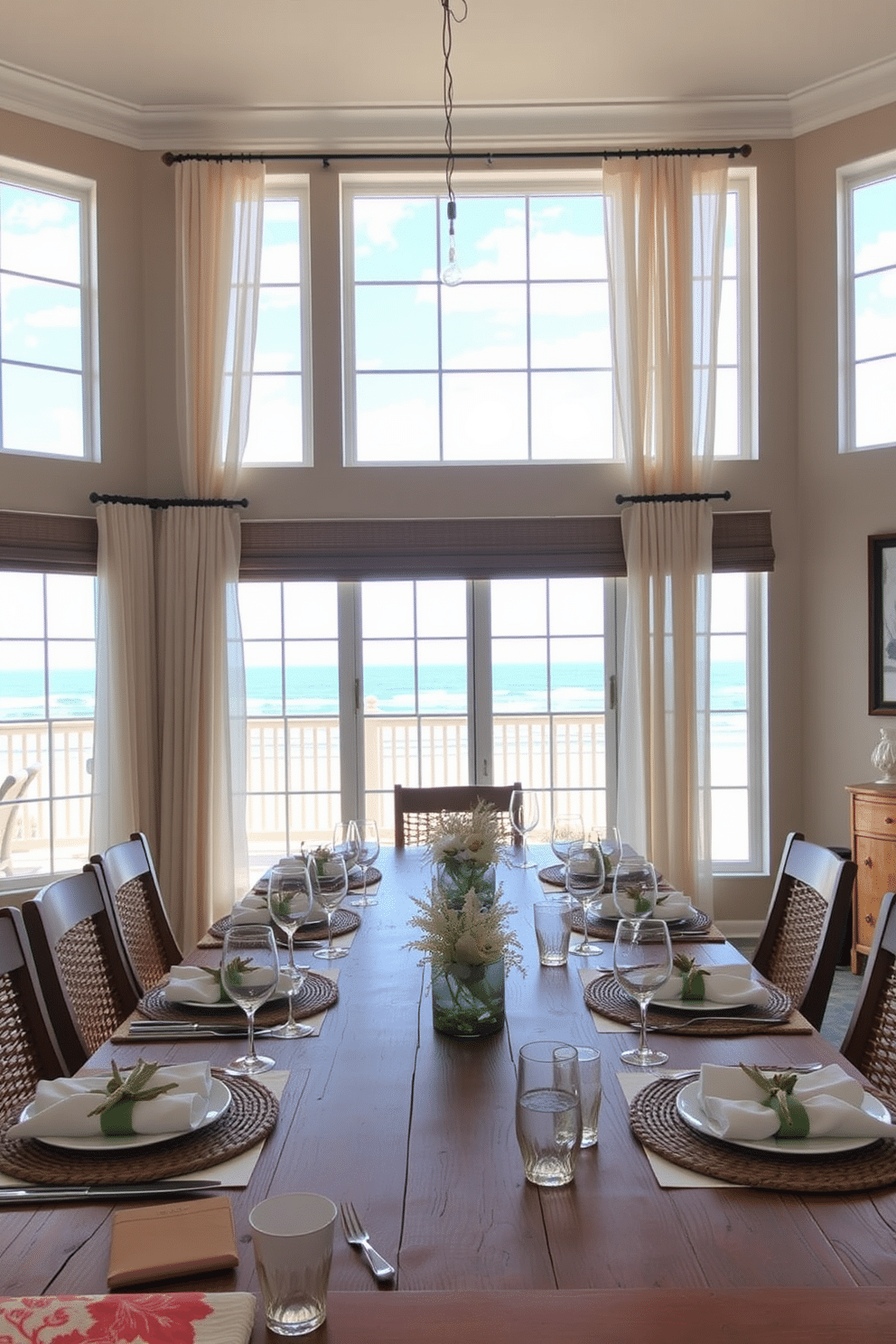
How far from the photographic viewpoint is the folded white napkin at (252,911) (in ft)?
8.30

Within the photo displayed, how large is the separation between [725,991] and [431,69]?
444 cm

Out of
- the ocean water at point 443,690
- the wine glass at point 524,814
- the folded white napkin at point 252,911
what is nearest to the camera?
the folded white napkin at point 252,911

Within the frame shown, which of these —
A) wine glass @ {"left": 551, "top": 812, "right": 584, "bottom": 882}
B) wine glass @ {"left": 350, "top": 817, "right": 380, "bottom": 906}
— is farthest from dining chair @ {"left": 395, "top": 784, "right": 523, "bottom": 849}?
wine glass @ {"left": 551, "top": 812, "right": 584, "bottom": 882}

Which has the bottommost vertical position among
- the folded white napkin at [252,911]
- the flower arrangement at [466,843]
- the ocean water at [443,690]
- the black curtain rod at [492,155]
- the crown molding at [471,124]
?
the folded white napkin at [252,911]

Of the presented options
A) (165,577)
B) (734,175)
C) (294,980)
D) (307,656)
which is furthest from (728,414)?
(294,980)

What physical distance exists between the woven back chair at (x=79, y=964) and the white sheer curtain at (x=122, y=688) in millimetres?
2643

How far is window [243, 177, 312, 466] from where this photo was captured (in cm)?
550

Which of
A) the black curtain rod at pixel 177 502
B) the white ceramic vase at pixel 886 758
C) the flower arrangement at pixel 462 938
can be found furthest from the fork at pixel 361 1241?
the black curtain rod at pixel 177 502

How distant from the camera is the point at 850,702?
17.3 ft

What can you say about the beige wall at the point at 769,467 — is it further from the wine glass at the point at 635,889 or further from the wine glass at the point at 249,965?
the wine glass at the point at 249,965

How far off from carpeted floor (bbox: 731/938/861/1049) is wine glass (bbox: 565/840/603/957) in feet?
6.19

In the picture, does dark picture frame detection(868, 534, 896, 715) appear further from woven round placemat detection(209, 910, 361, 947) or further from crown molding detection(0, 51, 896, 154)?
woven round placemat detection(209, 910, 361, 947)

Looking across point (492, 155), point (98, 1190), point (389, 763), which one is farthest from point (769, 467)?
point (98, 1190)

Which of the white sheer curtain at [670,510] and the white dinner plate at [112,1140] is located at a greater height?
the white sheer curtain at [670,510]
